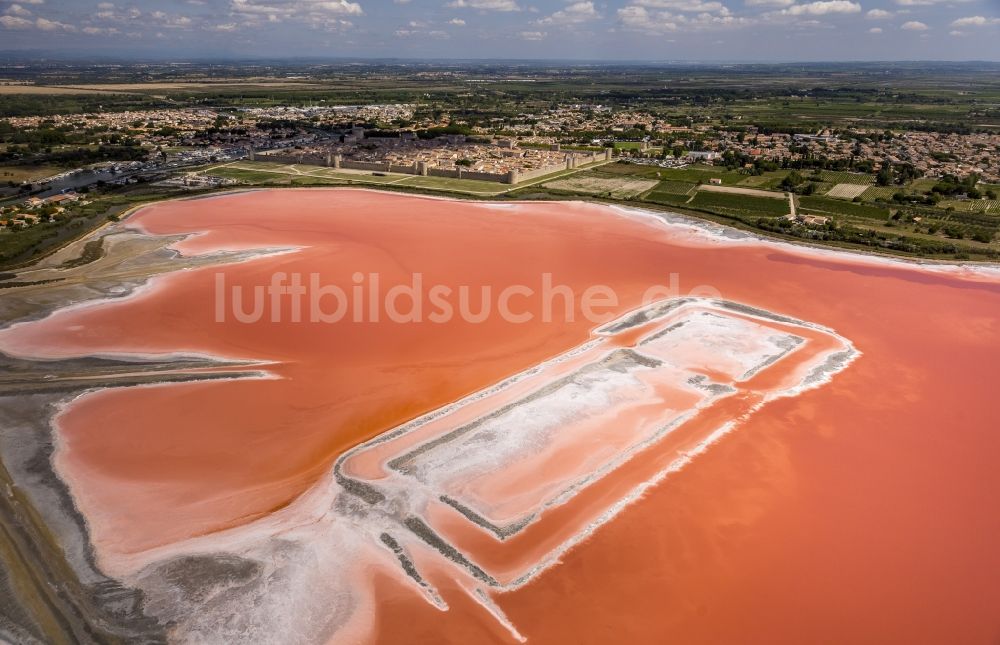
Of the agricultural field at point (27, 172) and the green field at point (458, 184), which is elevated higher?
the agricultural field at point (27, 172)

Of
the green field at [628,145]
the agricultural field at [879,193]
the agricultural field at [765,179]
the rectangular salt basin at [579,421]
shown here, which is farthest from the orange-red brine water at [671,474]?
the green field at [628,145]

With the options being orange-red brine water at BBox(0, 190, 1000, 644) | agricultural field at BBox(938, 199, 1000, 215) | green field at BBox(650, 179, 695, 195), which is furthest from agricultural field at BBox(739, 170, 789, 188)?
orange-red brine water at BBox(0, 190, 1000, 644)

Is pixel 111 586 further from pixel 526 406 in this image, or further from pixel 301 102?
pixel 301 102

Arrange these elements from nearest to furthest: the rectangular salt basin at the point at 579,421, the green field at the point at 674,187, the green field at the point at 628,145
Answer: the rectangular salt basin at the point at 579,421 < the green field at the point at 674,187 < the green field at the point at 628,145

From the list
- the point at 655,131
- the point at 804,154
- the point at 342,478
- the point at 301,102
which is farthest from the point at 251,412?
the point at 301,102

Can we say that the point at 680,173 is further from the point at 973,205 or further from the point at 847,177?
the point at 973,205

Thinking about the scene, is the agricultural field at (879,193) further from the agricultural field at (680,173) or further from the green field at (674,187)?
the green field at (674,187)

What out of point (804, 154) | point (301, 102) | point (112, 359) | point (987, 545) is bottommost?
point (987, 545)

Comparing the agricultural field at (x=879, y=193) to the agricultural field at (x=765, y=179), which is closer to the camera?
the agricultural field at (x=879, y=193)
